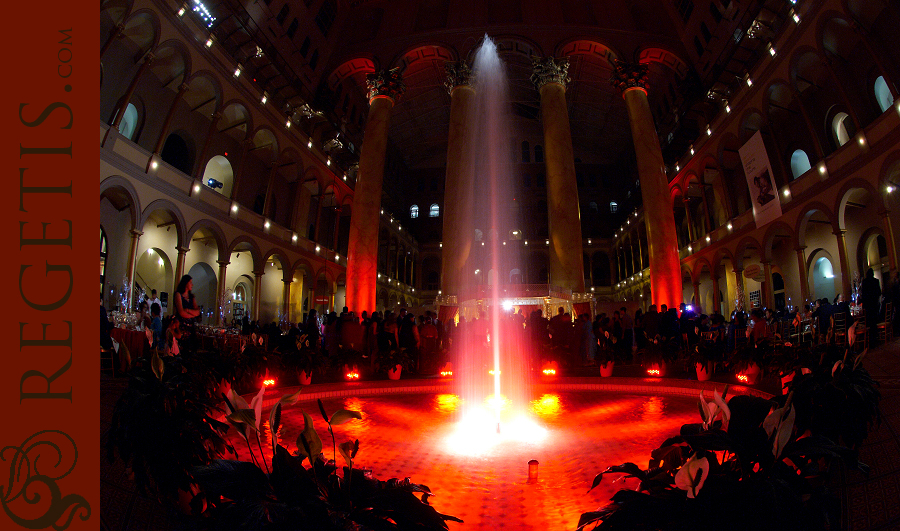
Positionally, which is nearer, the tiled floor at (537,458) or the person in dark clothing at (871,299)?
the tiled floor at (537,458)

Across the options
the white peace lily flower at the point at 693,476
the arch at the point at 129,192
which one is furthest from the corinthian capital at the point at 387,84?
the white peace lily flower at the point at 693,476

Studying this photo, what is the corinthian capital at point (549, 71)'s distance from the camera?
18281 millimetres

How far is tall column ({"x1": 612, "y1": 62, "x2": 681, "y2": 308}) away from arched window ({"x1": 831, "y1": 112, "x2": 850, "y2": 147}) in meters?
5.76

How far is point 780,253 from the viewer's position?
66.2ft

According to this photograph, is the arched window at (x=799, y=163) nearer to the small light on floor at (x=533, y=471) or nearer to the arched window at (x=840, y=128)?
the arched window at (x=840, y=128)

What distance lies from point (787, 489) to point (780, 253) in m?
23.5

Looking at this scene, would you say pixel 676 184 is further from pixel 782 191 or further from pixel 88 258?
pixel 88 258

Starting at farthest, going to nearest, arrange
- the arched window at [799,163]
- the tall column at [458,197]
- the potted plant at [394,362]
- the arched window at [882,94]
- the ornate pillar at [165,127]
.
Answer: the arched window at [799,163], the tall column at [458,197], the ornate pillar at [165,127], the arched window at [882,94], the potted plant at [394,362]

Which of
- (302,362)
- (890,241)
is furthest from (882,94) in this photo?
(302,362)

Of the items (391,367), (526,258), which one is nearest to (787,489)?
(391,367)

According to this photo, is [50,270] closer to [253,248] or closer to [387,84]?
[387,84]

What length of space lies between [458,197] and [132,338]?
1104cm

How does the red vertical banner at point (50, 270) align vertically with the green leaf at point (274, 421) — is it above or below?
above

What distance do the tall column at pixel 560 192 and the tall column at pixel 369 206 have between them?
644cm
